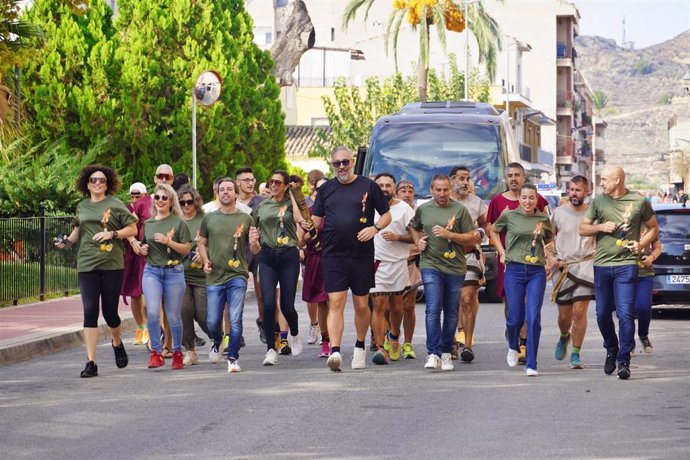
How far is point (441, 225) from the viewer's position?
13320mm

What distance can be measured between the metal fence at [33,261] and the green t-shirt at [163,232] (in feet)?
24.8

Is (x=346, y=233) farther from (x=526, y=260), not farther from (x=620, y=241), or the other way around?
(x=620, y=241)

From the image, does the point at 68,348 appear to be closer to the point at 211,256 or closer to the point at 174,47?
the point at 211,256

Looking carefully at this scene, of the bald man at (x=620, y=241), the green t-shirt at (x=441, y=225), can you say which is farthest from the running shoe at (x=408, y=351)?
the bald man at (x=620, y=241)

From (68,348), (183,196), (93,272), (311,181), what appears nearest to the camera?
(93,272)

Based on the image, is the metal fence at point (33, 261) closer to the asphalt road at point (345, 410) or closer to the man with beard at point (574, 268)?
the asphalt road at point (345, 410)

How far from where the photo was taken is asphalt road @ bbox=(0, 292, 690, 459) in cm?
895

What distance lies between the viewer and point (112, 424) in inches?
393

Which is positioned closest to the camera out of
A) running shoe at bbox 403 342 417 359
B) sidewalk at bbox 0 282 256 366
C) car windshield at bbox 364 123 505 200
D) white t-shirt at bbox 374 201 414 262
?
white t-shirt at bbox 374 201 414 262

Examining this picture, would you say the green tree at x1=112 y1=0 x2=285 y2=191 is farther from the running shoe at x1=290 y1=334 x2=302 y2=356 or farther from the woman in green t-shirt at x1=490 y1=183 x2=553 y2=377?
the woman in green t-shirt at x1=490 y1=183 x2=553 y2=377

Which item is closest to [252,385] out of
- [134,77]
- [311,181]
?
[311,181]

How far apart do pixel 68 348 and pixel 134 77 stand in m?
17.8

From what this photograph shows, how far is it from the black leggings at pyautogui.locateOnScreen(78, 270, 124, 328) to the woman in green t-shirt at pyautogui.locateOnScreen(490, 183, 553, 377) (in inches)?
136

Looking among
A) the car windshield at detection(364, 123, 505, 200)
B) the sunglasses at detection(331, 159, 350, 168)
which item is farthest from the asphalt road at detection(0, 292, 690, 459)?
the car windshield at detection(364, 123, 505, 200)
